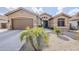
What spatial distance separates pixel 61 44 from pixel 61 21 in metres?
0.44

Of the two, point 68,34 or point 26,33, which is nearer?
point 26,33

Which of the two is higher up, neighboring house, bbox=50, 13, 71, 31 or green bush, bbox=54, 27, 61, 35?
neighboring house, bbox=50, 13, 71, 31

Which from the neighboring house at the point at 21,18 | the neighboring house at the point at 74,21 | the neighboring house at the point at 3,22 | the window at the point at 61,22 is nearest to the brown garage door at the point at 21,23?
the neighboring house at the point at 21,18

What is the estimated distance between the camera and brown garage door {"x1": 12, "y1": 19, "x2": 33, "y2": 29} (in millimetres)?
2695

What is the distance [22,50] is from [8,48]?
0.26m

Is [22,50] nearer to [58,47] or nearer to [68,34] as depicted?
[58,47]

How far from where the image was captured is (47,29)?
262cm

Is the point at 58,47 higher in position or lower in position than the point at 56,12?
lower

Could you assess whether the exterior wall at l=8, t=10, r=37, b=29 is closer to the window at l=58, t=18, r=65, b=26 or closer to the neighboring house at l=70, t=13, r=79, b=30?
the window at l=58, t=18, r=65, b=26

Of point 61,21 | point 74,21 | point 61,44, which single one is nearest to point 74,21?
point 74,21

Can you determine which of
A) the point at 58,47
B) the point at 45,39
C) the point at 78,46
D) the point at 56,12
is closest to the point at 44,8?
the point at 56,12

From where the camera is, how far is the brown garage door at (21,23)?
8.84 feet

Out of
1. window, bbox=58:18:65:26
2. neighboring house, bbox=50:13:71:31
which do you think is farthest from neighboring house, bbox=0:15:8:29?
window, bbox=58:18:65:26

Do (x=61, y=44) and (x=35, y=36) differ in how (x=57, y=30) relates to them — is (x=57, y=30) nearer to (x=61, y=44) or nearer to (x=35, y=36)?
(x=61, y=44)
